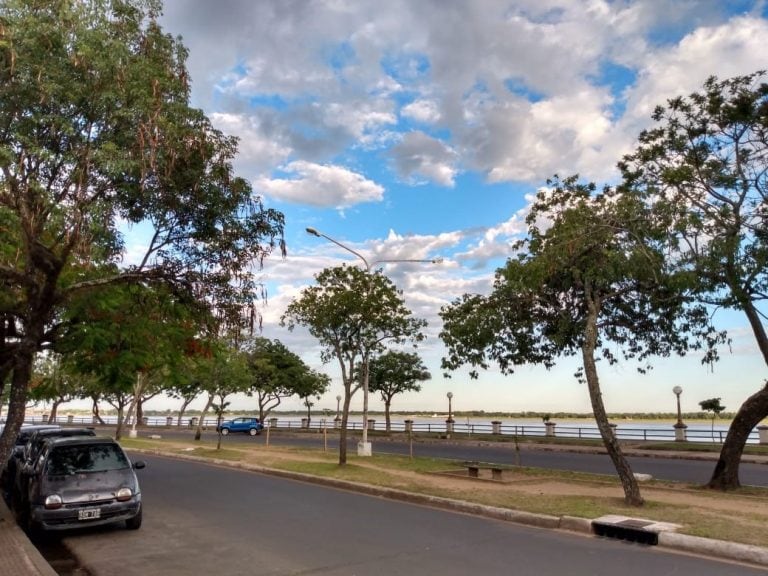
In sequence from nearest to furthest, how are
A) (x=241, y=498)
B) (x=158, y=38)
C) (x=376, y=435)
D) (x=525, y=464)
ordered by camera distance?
(x=158, y=38) < (x=241, y=498) < (x=525, y=464) < (x=376, y=435)

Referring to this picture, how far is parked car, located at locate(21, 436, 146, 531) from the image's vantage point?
9234 millimetres

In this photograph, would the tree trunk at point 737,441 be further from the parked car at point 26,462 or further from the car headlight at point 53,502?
the parked car at point 26,462

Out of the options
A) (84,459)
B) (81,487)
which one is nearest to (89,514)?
(81,487)

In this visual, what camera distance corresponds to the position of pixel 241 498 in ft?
44.8

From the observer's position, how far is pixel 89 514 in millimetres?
9336

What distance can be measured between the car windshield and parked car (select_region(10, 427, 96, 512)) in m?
0.90

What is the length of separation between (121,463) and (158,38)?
7.22 metres

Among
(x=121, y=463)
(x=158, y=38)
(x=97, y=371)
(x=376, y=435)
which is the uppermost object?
(x=158, y=38)

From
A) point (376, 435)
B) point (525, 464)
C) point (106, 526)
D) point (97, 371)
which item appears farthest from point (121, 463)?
point (376, 435)

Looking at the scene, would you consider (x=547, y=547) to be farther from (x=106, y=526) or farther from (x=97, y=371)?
(x=97, y=371)

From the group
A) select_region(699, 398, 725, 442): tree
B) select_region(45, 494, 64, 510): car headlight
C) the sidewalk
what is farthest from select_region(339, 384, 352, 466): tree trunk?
select_region(699, 398, 725, 442): tree

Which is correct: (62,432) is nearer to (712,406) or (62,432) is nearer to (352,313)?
(352,313)

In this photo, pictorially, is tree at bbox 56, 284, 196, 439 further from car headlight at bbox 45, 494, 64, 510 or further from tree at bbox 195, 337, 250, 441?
tree at bbox 195, 337, 250, 441

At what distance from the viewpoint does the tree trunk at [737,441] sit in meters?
15.0
